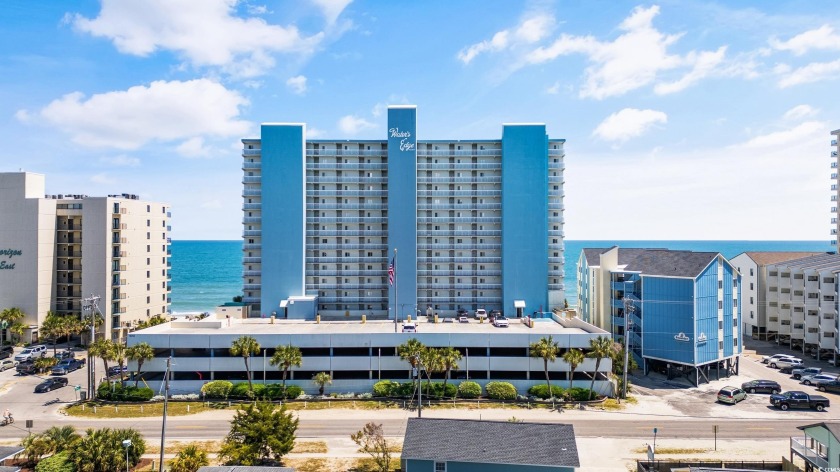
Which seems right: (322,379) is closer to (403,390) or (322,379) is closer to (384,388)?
(384,388)

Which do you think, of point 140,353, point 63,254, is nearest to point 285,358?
point 140,353

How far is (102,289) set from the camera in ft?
287

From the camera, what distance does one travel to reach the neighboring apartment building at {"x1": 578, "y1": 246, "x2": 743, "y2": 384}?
66625 mm

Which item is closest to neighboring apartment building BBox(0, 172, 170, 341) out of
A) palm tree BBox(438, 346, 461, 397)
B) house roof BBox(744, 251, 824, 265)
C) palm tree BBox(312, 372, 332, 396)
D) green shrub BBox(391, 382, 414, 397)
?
palm tree BBox(312, 372, 332, 396)

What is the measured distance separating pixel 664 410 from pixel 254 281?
68350 millimetres

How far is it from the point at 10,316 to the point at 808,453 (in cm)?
11216

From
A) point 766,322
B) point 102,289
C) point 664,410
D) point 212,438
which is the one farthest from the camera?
point 766,322

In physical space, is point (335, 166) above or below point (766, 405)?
above

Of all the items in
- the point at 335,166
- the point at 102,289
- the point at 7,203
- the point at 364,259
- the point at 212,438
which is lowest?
the point at 212,438

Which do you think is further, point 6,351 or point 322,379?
point 6,351

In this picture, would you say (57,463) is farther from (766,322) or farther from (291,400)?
(766,322)

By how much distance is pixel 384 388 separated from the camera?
2400 inches

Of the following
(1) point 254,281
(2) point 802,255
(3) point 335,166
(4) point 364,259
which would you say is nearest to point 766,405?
(2) point 802,255

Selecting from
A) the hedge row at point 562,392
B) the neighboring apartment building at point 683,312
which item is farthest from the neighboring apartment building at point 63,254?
the neighboring apartment building at point 683,312
